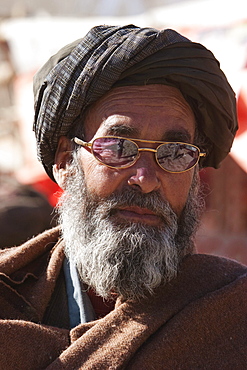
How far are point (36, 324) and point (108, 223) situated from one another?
0.51 m

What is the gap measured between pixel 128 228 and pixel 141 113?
49 centimetres

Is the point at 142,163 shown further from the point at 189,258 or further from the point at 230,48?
the point at 230,48

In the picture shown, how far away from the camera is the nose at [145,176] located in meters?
2.37

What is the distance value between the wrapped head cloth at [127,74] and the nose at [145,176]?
1.16 ft

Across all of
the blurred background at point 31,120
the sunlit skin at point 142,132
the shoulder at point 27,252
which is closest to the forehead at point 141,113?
the sunlit skin at point 142,132

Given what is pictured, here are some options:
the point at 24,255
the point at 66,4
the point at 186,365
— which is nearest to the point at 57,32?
the point at 66,4

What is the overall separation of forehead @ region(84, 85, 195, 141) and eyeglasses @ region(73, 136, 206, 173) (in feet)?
0.12

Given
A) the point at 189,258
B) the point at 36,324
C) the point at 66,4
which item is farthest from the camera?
the point at 66,4

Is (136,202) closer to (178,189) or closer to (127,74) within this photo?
(178,189)

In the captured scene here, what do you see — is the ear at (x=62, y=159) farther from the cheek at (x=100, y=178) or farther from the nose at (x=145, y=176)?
the nose at (x=145, y=176)

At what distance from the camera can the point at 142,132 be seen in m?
2.45

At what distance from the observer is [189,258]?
2.52 meters

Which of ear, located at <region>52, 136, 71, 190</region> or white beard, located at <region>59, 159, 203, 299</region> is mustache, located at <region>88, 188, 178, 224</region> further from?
ear, located at <region>52, 136, 71, 190</region>

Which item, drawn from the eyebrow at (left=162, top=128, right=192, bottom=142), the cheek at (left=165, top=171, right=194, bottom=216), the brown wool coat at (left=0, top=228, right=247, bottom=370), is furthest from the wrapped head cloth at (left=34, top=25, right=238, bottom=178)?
the brown wool coat at (left=0, top=228, right=247, bottom=370)
